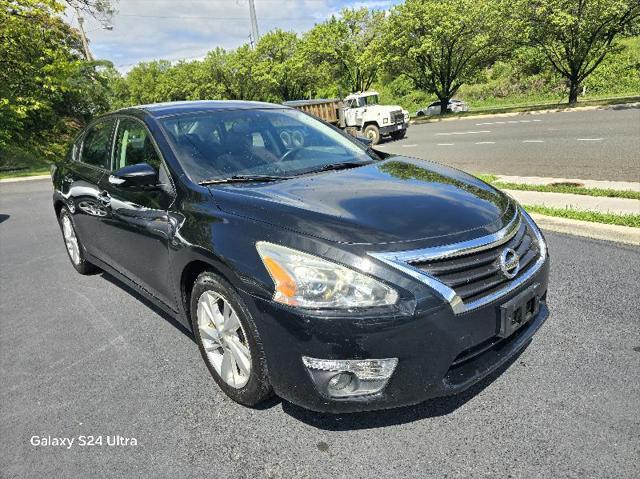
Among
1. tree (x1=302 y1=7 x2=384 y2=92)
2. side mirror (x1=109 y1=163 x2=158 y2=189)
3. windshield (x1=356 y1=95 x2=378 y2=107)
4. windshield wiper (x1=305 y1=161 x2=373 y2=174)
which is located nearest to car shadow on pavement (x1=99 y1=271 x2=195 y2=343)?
side mirror (x1=109 y1=163 x2=158 y2=189)

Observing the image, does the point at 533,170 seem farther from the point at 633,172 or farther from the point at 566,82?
the point at 566,82

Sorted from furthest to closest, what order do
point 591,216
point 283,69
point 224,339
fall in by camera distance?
point 283,69, point 591,216, point 224,339

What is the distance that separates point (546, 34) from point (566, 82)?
44.5 ft

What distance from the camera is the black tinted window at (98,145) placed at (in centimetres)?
406

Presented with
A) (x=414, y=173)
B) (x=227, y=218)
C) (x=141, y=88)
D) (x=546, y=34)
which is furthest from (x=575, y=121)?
(x=141, y=88)

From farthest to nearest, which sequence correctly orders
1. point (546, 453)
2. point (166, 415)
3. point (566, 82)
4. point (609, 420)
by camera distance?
point (566, 82) < point (166, 415) < point (609, 420) < point (546, 453)

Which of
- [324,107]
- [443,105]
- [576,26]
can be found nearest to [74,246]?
[324,107]

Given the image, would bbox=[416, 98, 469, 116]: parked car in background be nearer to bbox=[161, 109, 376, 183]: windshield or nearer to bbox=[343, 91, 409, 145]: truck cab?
bbox=[343, 91, 409, 145]: truck cab

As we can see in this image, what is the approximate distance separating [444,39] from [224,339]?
1265 inches

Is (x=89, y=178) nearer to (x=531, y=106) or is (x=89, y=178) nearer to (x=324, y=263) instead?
(x=324, y=263)

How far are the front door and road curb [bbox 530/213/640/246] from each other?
429cm

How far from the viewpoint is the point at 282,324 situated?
2170mm

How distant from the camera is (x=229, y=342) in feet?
8.48

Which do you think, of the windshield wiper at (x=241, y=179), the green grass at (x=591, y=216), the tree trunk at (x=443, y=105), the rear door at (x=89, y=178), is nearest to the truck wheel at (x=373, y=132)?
the green grass at (x=591, y=216)
